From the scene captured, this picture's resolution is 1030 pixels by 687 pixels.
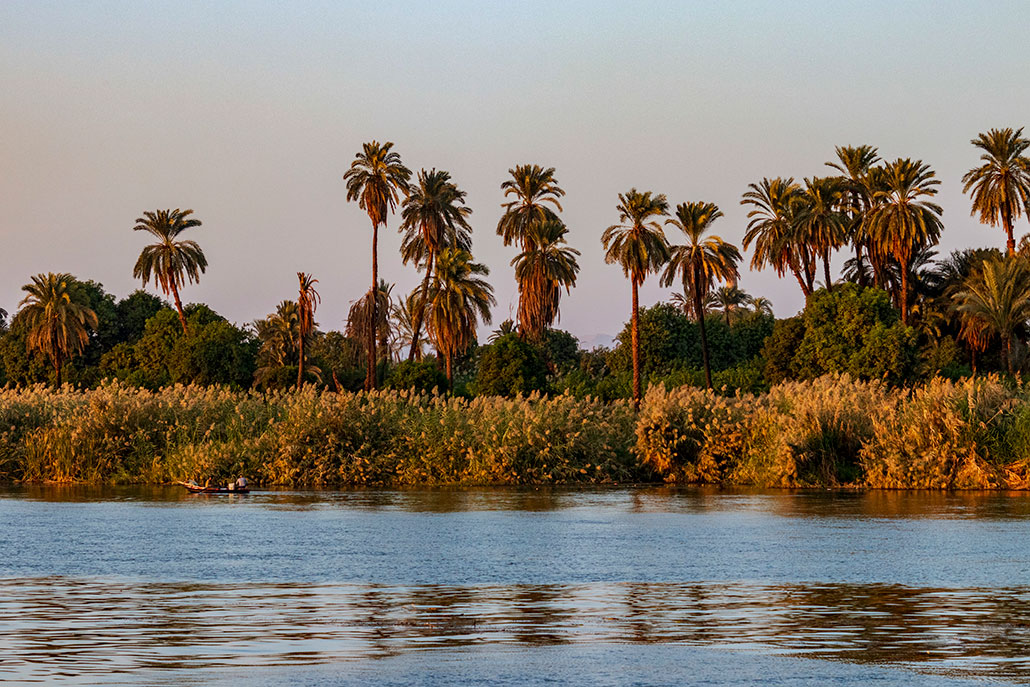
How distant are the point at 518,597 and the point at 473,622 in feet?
7.54

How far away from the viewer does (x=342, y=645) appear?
1172cm

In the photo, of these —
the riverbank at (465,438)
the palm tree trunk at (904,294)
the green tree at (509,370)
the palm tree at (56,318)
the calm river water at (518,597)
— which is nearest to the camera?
the calm river water at (518,597)

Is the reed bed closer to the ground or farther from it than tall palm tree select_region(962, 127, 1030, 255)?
closer to the ground

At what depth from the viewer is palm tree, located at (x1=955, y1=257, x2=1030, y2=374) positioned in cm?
7781

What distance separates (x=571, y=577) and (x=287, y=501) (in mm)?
19304

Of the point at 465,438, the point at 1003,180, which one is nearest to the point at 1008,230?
the point at 1003,180

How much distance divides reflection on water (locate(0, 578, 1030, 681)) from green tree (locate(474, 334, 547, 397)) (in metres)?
55.4

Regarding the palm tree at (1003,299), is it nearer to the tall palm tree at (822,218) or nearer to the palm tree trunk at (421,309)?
the tall palm tree at (822,218)

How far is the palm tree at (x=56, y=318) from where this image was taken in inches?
3750

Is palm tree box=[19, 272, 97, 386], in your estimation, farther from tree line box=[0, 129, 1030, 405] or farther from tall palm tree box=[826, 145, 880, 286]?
tall palm tree box=[826, 145, 880, 286]

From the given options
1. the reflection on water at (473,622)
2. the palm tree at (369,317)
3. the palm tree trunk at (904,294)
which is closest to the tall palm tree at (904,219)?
the palm tree trunk at (904,294)

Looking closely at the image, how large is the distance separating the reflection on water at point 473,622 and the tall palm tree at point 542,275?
2777 inches

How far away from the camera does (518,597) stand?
51.2 ft

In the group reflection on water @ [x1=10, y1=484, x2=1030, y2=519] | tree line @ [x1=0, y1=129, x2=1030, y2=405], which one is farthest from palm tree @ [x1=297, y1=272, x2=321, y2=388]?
reflection on water @ [x1=10, y1=484, x2=1030, y2=519]
